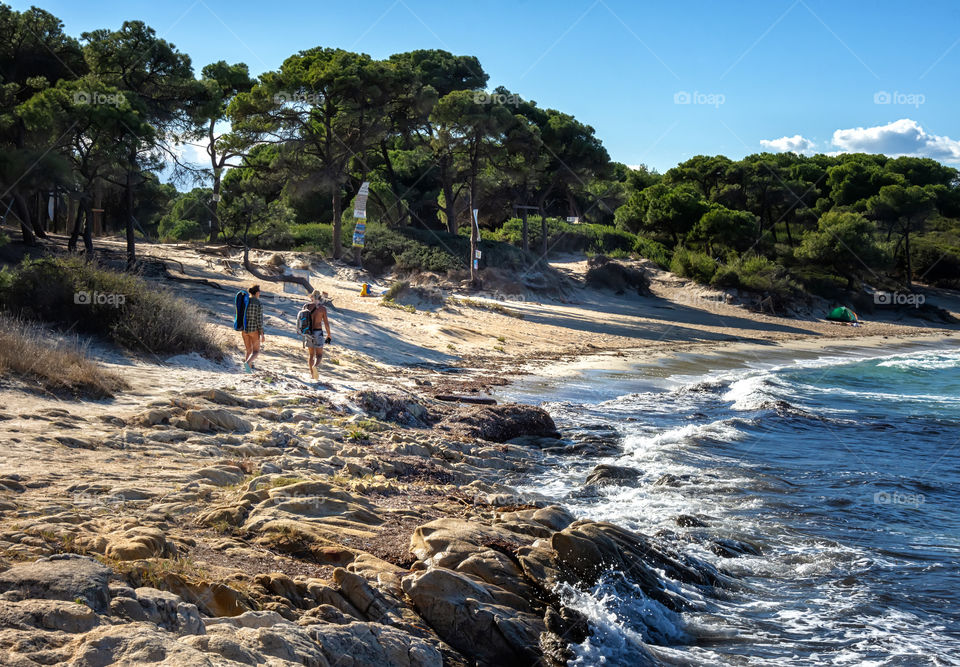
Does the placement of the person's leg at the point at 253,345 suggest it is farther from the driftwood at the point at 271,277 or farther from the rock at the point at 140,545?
the driftwood at the point at 271,277

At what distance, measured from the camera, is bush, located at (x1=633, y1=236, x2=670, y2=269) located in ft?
146

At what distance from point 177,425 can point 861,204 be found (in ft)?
179

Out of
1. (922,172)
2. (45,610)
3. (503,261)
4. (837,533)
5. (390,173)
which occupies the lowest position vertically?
(837,533)

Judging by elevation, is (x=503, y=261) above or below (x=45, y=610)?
above

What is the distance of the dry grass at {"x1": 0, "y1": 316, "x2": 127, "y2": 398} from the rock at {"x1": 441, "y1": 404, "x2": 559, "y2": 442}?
4355mm

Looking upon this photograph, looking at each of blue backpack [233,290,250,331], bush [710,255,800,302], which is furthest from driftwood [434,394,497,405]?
bush [710,255,800,302]

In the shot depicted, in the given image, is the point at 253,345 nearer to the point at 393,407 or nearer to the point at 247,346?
the point at 247,346

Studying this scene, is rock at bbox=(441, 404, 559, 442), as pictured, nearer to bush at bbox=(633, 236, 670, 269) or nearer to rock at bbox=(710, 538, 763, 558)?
rock at bbox=(710, 538, 763, 558)

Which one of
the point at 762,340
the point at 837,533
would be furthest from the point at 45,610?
the point at 762,340

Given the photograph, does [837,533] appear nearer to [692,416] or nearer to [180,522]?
[692,416]

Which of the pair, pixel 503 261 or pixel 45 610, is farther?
pixel 503 261

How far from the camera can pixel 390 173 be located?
127 feet

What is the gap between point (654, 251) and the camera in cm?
4556

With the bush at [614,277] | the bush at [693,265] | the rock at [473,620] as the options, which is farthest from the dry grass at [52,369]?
the bush at [693,265]
